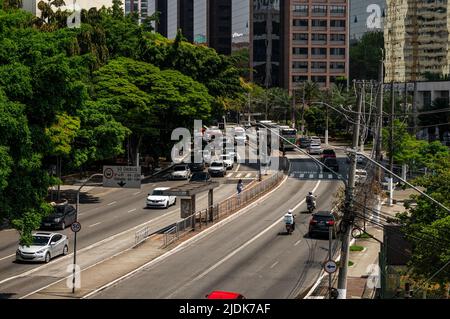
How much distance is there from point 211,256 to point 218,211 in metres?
12.4

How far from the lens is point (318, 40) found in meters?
162

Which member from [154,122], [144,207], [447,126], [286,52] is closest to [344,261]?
[144,207]

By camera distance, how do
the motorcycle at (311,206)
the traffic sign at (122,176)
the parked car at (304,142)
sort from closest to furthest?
the traffic sign at (122,176) → the motorcycle at (311,206) → the parked car at (304,142)

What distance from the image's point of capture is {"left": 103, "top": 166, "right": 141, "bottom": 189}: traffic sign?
4262 centimetres

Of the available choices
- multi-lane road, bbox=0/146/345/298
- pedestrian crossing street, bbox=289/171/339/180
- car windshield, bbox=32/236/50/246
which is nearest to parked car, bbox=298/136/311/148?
pedestrian crossing street, bbox=289/171/339/180

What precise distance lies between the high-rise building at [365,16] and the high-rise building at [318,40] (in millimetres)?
4288

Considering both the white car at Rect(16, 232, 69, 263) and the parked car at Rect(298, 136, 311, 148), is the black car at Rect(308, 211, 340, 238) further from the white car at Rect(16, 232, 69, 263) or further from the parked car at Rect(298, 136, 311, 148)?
the parked car at Rect(298, 136, 311, 148)

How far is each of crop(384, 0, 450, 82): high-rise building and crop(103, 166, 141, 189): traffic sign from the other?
88780mm

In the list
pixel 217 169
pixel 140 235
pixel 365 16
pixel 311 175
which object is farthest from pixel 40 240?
pixel 365 16

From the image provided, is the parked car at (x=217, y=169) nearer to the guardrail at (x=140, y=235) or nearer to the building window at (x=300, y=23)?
the guardrail at (x=140, y=235)

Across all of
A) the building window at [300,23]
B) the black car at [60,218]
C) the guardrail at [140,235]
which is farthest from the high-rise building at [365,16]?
the guardrail at [140,235]

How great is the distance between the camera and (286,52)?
164750 millimetres

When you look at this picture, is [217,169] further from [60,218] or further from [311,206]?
[60,218]

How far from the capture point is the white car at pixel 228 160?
81188mm
